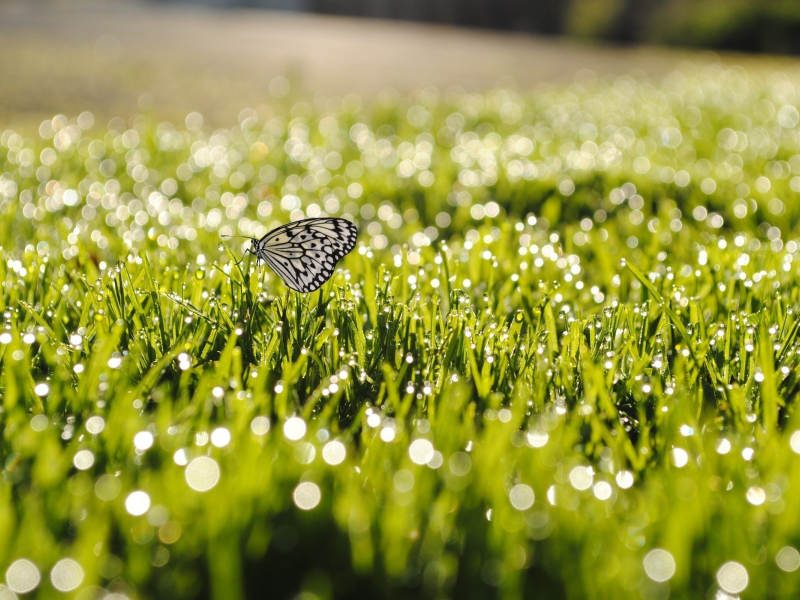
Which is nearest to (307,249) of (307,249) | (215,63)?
(307,249)

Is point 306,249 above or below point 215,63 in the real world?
above

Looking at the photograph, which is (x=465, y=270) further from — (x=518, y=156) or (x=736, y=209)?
(x=518, y=156)

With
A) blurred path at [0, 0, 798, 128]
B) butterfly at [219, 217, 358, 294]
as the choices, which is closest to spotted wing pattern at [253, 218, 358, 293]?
butterfly at [219, 217, 358, 294]

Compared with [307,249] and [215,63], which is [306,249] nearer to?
[307,249]

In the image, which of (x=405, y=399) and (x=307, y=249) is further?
(x=307, y=249)

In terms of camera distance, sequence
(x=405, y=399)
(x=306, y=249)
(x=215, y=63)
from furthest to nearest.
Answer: (x=215, y=63)
(x=306, y=249)
(x=405, y=399)

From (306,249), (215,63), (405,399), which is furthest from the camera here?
(215,63)

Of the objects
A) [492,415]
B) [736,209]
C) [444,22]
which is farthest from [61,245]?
[444,22]
